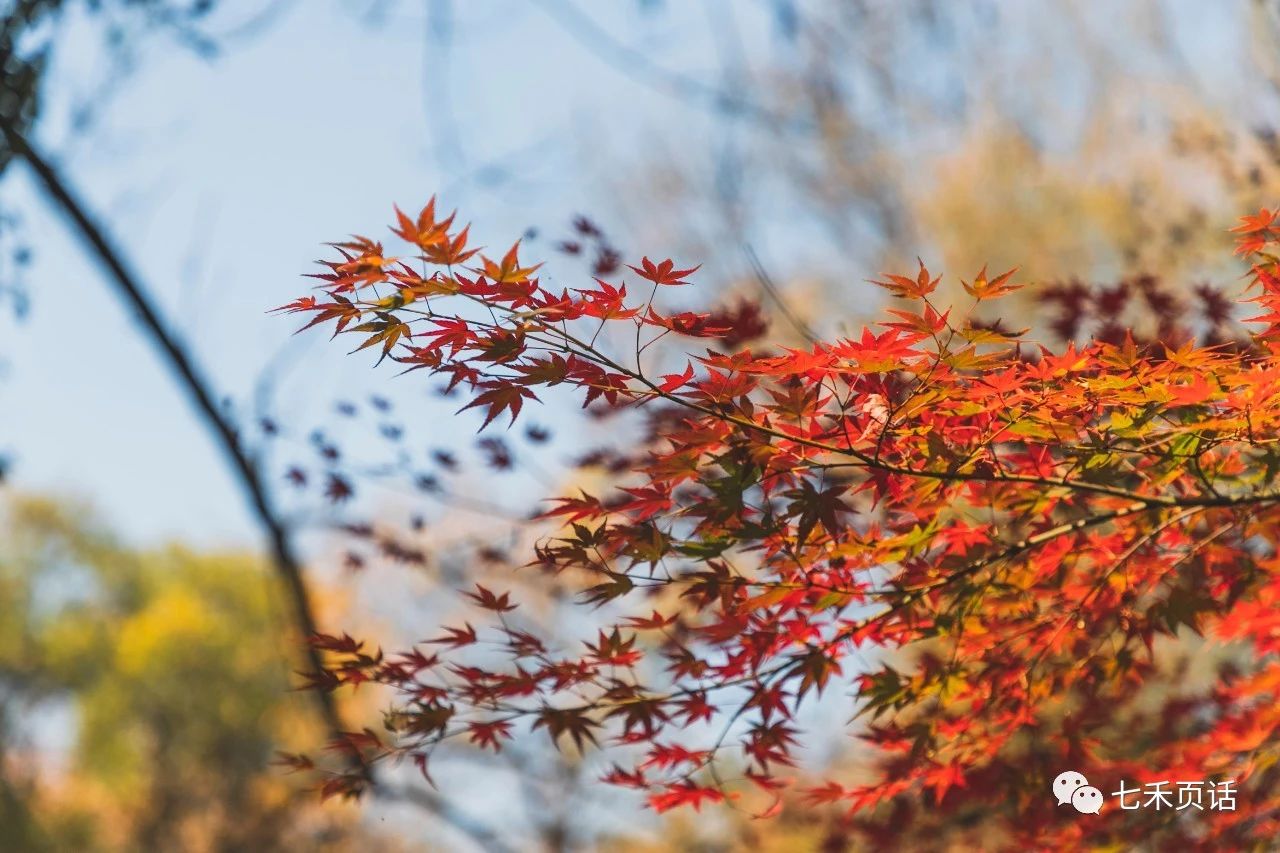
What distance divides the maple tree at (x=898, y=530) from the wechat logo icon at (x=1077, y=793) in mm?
30

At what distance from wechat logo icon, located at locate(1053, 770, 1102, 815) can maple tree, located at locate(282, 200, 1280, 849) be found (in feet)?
0.10

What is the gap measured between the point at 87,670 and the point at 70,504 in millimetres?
4460

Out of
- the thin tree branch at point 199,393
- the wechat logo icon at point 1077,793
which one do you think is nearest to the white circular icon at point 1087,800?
the wechat logo icon at point 1077,793

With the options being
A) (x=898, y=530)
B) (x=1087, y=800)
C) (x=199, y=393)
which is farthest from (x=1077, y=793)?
(x=199, y=393)

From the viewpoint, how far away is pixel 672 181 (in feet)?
42.6

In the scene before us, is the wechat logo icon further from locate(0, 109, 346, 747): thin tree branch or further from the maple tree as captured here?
locate(0, 109, 346, 747): thin tree branch

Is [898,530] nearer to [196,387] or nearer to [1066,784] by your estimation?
[1066,784]

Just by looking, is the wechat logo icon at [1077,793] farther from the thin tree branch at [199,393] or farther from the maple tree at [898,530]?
the thin tree branch at [199,393]

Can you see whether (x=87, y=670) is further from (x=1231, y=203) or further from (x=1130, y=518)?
(x=1130, y=518)

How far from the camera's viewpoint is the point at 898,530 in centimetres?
212

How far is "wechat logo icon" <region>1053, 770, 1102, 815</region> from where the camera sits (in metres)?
2.81

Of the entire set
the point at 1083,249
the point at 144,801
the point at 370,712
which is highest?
the point at 1083,249

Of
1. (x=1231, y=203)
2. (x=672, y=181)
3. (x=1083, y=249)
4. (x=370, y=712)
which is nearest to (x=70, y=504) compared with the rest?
(x=370, y=712)

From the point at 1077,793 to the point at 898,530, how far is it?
123 centimetres
